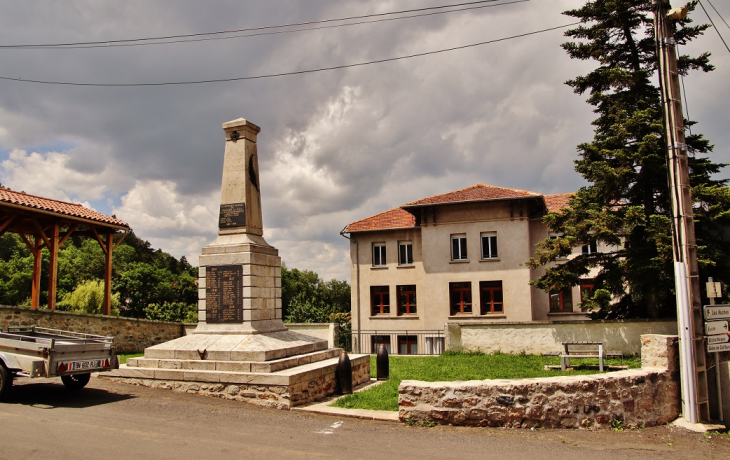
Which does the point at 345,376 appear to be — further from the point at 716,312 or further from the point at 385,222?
the point at 385,222

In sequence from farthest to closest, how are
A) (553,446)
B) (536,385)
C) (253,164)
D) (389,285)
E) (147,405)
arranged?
(389,285) → (253,164) → (147,405) → (536,385) → (553,446)

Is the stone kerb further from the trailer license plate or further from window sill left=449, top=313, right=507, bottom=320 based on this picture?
window sill left=449, top=313, right=507, bottom=320

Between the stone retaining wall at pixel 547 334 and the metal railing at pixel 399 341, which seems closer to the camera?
the stone retaining wall at pixel 547 334

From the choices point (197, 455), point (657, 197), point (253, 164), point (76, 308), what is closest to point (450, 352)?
point (657, 197)

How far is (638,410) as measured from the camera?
8062mm

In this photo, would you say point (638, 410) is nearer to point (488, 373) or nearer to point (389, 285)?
point (488, 373)

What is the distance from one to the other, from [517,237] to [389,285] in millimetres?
8155

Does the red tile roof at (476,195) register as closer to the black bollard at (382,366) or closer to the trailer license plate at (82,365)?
the black bollard at (382,366)

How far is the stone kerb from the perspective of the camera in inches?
305

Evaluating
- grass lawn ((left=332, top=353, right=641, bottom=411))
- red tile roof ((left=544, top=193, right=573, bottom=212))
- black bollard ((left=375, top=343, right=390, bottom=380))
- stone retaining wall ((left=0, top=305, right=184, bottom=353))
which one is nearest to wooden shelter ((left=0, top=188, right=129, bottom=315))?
stone retaining wall ((left=0, top=305, right=184, bottom=353))

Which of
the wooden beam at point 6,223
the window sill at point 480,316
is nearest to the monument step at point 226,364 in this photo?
the wooden beam at point 6,223

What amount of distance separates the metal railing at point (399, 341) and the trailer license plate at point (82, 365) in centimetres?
1982

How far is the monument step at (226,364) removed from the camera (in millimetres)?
9711

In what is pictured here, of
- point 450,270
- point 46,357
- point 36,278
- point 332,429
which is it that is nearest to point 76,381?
point 46,357
